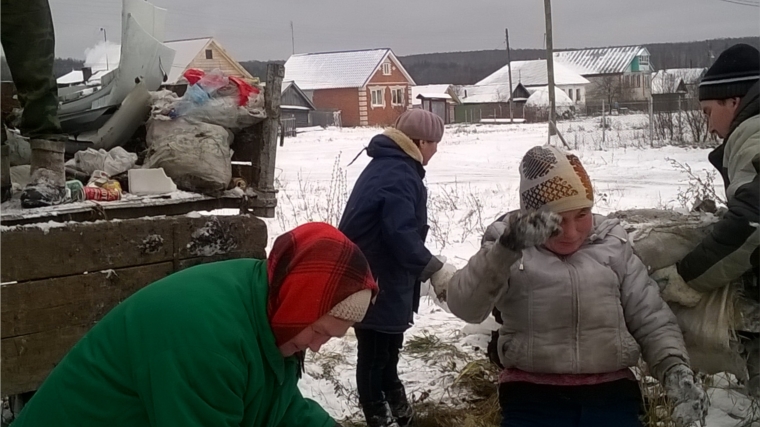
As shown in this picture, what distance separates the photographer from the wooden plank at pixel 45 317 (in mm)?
2666

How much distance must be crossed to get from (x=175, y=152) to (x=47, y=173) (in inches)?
27.4

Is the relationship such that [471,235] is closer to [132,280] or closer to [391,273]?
[391,273]

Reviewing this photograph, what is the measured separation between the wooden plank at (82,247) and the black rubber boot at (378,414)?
1.33 meters

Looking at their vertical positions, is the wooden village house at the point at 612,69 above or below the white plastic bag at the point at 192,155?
above

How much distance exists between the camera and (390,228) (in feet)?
11.0

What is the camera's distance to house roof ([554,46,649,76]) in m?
69.7

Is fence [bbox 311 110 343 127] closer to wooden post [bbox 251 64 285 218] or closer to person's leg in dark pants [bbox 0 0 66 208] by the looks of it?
wooden post [bbox 251 64 285 218]

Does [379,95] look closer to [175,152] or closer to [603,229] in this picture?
[175,152]

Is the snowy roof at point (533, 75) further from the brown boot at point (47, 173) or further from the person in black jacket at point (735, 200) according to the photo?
the brown boot at point (47, 173)

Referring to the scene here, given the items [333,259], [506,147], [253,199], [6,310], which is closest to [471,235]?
[253,199]

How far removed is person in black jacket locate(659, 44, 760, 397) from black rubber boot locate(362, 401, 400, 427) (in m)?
1.62

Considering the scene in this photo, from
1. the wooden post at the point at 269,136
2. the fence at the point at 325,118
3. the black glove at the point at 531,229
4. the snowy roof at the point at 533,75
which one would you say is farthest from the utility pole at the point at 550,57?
the snowy roof at the point at 533,75

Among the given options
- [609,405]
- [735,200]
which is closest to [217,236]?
[609,405]

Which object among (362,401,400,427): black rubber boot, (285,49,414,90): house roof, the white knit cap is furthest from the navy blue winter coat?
(285,49,414,90): house roof
